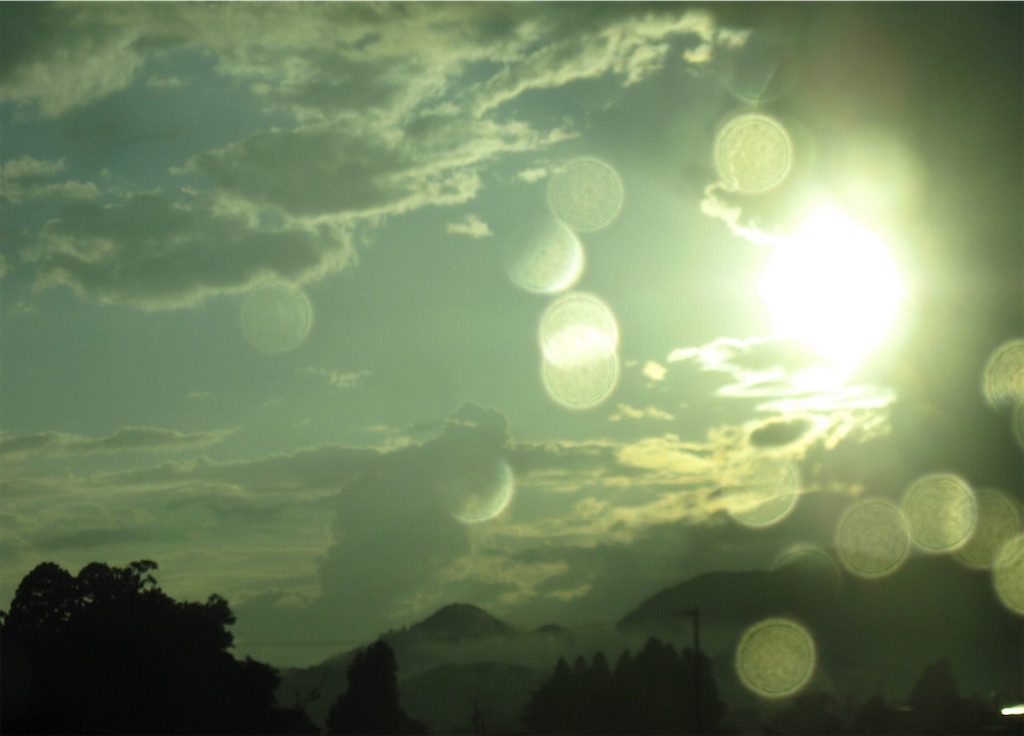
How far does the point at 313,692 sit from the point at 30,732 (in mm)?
17827

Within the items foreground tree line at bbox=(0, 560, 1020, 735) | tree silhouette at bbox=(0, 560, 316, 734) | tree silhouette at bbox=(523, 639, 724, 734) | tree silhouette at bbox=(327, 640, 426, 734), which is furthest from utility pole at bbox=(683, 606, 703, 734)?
A: tree silhouette at bbox=(523, 639, 724, 734)

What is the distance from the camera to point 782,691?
547ft

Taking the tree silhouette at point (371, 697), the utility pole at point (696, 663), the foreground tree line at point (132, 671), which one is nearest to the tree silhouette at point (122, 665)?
the foreground tree line at point (132, 671)

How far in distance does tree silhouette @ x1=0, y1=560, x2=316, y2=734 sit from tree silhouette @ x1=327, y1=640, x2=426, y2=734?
27.2m

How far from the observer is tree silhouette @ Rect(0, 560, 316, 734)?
58406 millimetres

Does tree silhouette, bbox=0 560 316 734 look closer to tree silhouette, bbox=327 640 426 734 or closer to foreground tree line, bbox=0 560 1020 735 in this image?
foreground tree line, bbox=0 560 1020 735

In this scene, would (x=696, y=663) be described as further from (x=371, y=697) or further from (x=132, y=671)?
(x=371, y=697)

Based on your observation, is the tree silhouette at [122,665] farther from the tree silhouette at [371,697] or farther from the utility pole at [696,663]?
the tree silhouette at [371,697]

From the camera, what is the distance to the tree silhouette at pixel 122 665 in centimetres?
5841

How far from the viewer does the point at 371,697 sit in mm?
98000

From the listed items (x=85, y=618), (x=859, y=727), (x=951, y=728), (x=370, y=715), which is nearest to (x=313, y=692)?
(x=85, y=618)

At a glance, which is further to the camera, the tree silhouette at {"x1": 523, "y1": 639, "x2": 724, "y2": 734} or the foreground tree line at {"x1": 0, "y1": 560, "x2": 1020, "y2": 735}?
the tree silhouette at {"x1": 523, "y1": 639, "x2": 724, "y2": 734}

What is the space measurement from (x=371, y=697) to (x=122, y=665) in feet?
130

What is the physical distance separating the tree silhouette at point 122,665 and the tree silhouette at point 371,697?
27.2m
